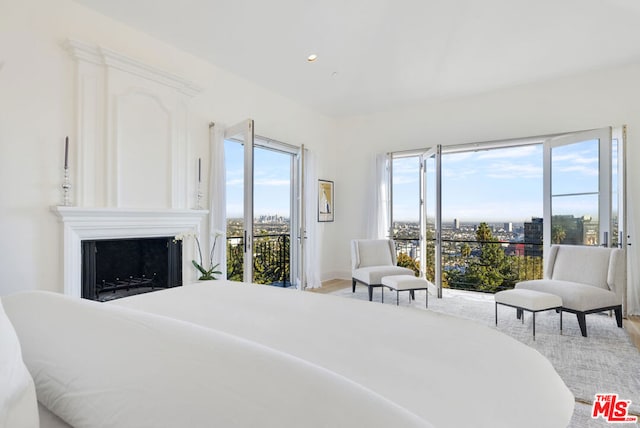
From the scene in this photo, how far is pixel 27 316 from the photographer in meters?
0.98

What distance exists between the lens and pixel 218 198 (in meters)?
4.06

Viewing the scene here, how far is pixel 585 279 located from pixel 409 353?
376 centimetres

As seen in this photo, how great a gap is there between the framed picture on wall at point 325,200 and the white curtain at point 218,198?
228 centimetres

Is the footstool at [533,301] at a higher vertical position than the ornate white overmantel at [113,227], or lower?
lower

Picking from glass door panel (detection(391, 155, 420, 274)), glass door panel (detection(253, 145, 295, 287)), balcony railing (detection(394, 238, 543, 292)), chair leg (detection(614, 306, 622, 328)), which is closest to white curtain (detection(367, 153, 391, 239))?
glass door panel (detection(391, 155, 420, 274))

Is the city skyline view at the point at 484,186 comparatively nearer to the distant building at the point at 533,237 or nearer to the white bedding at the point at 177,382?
the distant building at the point at 533,237

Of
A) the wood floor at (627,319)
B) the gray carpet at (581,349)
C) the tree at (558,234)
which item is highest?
the tree at (558,234)

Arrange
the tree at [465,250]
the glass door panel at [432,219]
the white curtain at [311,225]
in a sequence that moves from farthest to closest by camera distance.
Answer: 1. the tree at [465,250]
2. the white curtain at [311,225]
3. the glass door panel at [432,219]

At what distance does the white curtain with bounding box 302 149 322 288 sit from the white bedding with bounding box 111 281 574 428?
3813 millimetres

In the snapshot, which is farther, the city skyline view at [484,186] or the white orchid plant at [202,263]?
the city skyline view at [484,186]

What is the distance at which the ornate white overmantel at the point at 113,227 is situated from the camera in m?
2.82

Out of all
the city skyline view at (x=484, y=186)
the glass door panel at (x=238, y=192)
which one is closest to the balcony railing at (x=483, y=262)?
the city skyline view at (x=484, y=186)

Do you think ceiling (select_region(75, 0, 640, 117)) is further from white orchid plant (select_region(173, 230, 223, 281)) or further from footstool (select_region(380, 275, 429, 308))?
footstool (select_region(380, 275, 429, 308))

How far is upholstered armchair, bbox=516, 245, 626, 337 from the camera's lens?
132 inches
